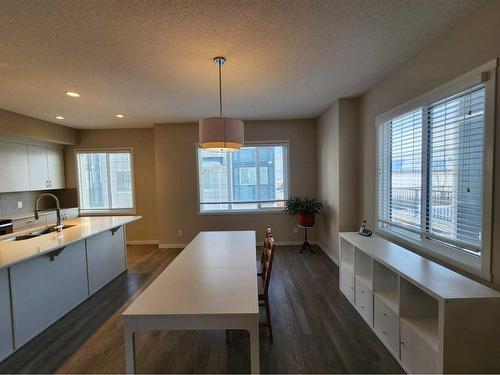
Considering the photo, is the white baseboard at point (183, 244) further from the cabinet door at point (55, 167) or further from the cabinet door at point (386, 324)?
the cabinet door at point (386, 324)

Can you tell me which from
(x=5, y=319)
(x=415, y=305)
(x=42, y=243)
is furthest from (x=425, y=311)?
(x=42, y=243)

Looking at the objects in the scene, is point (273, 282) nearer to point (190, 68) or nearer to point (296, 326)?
point (296, 326)

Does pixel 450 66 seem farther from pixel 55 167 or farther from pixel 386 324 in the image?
pixel 55 167

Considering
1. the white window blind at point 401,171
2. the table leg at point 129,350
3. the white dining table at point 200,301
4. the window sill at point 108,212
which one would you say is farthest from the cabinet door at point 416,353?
the window sill at point 108,212

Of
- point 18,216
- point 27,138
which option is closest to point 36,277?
point 18,216

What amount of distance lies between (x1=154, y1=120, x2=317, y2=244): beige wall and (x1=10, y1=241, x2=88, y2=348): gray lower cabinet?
7.26ft

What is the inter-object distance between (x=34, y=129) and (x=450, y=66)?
6.01 meters

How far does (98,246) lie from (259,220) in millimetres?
2944

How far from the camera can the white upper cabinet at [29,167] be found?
4.04 meters

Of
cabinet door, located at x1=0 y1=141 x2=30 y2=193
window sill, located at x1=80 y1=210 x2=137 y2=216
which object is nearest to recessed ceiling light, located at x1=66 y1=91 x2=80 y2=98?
cabinet door, located at x1=0 y1=141 x2=30 y2=193

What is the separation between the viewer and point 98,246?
336 centimetres

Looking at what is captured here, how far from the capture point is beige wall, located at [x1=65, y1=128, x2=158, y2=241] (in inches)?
213

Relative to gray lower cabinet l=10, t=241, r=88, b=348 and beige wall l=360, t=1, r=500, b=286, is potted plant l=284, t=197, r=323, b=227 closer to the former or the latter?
beige wall l=360, t=1, r=500, b=286

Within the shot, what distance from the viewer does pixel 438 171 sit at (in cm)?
217
